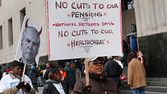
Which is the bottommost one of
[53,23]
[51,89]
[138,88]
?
[138,88]

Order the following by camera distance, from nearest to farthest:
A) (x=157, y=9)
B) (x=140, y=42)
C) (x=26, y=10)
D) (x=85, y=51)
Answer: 1. (x=85, y=51)
2. (x=157, y=9)
3. (x=140, y=42)
4. (x=26, y=10)

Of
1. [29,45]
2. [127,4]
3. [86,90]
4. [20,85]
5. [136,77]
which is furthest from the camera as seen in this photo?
[127,4]

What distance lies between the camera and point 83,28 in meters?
3.46

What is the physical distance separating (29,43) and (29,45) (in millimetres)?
41

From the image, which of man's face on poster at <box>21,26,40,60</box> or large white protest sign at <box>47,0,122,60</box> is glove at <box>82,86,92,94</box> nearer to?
large white protest sign at <box>47,0,122,60</box>

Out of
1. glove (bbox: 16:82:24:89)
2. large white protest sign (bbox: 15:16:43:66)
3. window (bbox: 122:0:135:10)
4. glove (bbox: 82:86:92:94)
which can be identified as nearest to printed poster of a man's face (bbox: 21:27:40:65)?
large white protest sign (bbox: 15:16:43:66)

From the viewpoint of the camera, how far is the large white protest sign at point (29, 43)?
437 centimetres

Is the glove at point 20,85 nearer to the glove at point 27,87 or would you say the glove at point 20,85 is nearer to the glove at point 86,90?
the glove at point 27,87

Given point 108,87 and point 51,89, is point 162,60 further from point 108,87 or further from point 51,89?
point 108,87

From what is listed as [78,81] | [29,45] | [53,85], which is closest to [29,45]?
[29,45]

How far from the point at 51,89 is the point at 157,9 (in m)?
8.25

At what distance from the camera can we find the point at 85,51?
3.40 metres

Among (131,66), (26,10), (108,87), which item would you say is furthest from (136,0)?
(26,10)

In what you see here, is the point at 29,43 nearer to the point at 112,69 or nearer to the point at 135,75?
the point at 135,75
